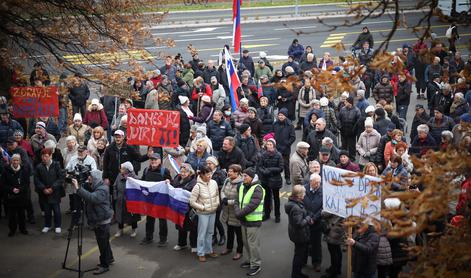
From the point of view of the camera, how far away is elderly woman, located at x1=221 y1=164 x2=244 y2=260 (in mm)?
13078

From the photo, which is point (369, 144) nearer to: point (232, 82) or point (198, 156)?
point (198, 156)

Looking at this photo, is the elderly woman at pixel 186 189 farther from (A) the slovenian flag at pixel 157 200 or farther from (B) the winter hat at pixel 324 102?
(B) the winter hat at pixel 324 102

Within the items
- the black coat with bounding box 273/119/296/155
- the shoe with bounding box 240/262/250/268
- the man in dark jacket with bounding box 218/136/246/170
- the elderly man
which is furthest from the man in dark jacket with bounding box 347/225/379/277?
the black coat with bounding box 273/119/296/155

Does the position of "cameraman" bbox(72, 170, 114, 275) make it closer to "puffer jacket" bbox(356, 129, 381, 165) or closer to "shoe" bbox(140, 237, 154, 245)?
"shoe" bbox(140, 237, 154, 245)

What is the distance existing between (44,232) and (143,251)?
7.69 ft

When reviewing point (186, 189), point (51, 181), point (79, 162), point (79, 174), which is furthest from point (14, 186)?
point (186, 189)

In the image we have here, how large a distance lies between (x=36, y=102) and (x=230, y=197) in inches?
214

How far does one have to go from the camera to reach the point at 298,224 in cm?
1198

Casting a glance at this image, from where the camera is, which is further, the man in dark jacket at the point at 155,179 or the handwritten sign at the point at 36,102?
the handwritten sign at the point at 36,102

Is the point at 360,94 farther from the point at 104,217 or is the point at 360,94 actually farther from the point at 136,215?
the point at 104,217

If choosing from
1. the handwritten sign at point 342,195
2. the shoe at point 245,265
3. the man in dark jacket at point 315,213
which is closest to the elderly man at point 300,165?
the man in dark jacket at point 315,213

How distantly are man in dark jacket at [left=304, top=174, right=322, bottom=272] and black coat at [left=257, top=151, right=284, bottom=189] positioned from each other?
1848mm

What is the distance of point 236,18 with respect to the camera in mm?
21969

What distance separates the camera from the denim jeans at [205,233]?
13227 millimetres
